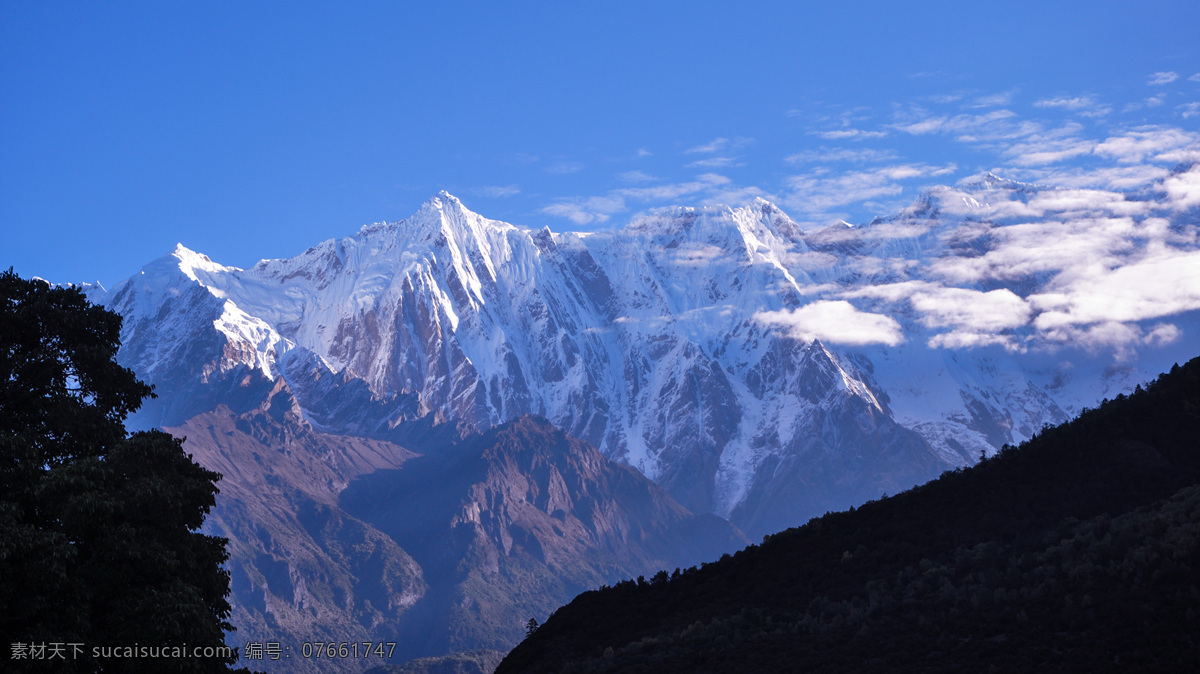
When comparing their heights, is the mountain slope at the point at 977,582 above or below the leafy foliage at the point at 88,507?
below

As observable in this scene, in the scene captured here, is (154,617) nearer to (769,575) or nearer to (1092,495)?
(769,575)

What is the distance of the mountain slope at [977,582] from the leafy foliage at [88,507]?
105 feet

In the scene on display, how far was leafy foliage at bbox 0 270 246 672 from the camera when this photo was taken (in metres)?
36.9

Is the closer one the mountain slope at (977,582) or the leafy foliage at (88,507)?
the leafy foliage at (88,507)

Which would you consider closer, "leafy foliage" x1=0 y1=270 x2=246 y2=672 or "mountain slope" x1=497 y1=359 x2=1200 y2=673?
"leafy foliage" x1=0 y1=270 x2=246 y2=672

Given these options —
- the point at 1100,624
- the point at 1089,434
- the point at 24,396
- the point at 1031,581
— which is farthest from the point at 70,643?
the point at 1089,434

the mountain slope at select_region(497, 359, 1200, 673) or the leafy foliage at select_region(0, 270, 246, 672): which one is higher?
the leafy foliage at select_region(0, 270, 246, 672)

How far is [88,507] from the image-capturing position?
38.7m

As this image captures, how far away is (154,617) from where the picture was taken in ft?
124

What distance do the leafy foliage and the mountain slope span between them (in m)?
Result: 32.0

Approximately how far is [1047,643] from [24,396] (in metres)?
50.2

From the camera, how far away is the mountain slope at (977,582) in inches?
2111

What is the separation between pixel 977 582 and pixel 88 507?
5181 centimetres

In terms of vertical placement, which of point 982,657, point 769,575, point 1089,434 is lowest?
point 982,657
